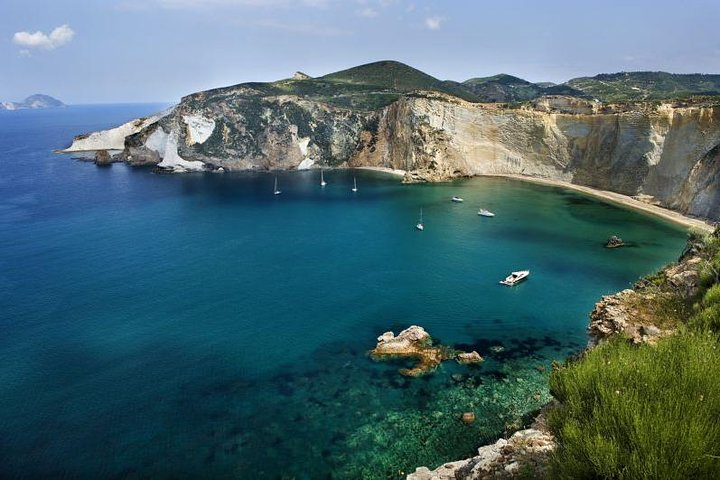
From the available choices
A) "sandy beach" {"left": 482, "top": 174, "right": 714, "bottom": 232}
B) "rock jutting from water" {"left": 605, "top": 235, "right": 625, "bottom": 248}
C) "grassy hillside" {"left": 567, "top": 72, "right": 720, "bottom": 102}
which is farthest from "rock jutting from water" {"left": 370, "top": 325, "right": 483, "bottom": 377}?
"grassy hillside" {"left": 567, "top": 72, "right": 720, "bottom": 102}

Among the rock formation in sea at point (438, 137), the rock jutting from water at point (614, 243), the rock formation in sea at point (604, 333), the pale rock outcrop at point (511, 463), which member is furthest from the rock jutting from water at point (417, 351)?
the rock formation in sea at point (438, 137)

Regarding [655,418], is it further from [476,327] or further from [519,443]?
[476,327]

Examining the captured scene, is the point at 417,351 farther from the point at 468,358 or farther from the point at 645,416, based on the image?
the point at 645,416

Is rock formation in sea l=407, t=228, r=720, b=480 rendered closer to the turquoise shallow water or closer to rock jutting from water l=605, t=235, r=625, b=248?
the turquoise shallow water

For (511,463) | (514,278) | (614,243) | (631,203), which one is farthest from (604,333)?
(631,203)

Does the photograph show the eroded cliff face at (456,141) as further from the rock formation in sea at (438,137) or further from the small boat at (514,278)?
the small boat at (514,278)
